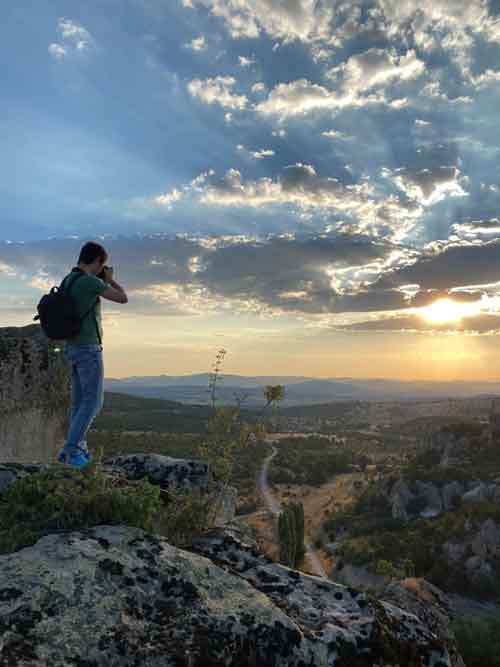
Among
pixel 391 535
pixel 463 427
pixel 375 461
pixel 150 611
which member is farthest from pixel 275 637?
pixel 375 461

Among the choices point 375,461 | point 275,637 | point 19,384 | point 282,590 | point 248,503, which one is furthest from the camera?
point 375,461

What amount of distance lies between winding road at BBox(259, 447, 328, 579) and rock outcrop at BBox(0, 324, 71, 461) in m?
9.97

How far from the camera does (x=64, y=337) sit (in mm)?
5336

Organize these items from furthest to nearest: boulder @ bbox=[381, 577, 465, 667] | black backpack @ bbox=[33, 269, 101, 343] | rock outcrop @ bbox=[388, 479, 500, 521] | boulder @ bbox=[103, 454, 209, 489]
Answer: rock outcrop @ bbox=[388, 479, 500, 521]
boulder @ bbox=[103, 454, 209, 489]
boulder @ bbox=[381, 577, 465, 667]
black backpack @ bbox=[33, 269, 101, 343]

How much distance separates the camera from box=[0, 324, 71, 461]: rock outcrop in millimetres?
8750

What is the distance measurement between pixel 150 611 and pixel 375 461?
8517 centimetres

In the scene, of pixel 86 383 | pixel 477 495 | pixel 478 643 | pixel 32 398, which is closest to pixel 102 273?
pixel 86 383

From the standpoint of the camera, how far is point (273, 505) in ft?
179

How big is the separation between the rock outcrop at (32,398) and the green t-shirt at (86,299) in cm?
419

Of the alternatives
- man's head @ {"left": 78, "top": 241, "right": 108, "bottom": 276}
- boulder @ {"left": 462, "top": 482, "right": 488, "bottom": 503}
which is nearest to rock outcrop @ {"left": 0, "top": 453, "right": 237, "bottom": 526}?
man's head @ {"left": 78, "top": 241, "right": 108, "bottom": 276}

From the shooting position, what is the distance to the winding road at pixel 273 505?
36559 mm

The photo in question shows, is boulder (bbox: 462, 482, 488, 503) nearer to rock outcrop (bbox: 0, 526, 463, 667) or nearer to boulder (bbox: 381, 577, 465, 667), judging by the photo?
boulder (bbox: 381, 577, 465, 667)

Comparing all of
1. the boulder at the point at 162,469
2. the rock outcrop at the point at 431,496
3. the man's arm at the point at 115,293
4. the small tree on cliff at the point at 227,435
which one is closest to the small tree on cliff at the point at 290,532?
the rock outcrop at the point at 431,496

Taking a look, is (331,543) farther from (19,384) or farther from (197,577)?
(197,577)
